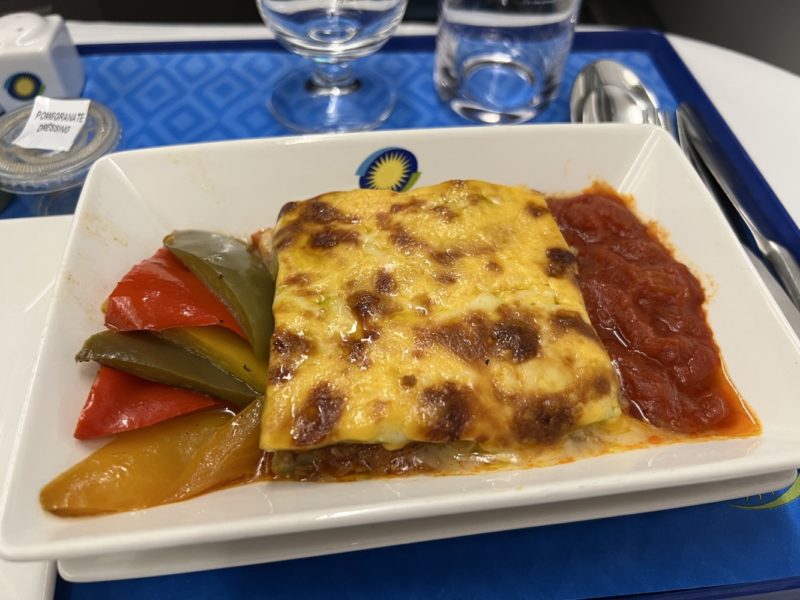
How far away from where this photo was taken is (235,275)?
1.78 m

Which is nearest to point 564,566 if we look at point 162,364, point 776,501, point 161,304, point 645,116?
point 776,501

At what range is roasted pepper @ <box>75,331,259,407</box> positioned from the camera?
1568 millimetres

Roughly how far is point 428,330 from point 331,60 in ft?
5.61

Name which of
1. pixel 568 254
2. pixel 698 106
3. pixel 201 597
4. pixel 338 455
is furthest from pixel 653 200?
pixel 201 597

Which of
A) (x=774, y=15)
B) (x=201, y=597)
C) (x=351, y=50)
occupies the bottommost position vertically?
(x=201, y=597)

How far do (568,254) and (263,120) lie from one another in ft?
5.99

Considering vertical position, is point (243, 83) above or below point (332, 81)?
below

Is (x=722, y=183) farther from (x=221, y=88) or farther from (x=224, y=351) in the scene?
(x=221, y=88)

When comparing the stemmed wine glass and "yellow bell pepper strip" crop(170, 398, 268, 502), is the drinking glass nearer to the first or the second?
the stemmed wine glass

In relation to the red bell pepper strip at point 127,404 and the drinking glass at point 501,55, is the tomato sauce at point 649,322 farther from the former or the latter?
the red bell pepper strip at point 127,404

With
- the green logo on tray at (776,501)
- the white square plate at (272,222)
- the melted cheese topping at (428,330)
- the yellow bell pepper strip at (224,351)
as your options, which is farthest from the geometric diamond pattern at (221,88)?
the green logo on tray at (776,501)

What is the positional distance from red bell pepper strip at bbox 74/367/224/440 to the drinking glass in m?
2.01

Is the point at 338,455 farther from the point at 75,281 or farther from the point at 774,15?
the point at 774,15

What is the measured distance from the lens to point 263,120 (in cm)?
296
